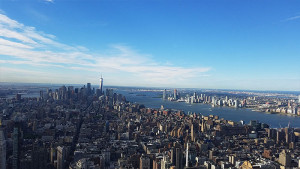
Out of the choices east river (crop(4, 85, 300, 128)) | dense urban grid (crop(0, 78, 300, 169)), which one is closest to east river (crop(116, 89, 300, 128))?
east river (crop(4, 85, 300, 128))

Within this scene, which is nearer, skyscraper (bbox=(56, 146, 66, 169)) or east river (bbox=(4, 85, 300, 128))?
skyscraper (bbox=(56, 146, 66, 169))

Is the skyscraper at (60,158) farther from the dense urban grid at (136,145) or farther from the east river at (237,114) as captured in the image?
the east river at (237,114)

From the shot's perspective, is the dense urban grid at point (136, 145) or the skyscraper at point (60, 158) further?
the skyscraper at point (60, 158)

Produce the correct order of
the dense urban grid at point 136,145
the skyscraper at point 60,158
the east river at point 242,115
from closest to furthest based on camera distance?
the dense urban grid at point 136,145 → the skyscraper at point 60,158 → the east river at point 242,115

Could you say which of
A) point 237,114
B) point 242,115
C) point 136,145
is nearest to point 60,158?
point 136,145

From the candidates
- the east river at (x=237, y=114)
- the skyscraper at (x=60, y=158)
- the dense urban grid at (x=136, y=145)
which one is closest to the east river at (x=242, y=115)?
the east river at (x=237, y=114)

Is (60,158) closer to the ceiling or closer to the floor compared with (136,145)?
closer to the ceiling

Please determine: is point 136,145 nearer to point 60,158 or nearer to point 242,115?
point 60,158

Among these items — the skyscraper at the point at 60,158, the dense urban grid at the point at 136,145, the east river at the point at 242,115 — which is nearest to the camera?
the dense urban grid at the point at 136,145

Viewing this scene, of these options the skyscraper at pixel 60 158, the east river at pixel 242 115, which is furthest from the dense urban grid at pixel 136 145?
the east river at pixel 242 115

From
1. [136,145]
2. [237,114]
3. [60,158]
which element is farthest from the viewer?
[237,114]

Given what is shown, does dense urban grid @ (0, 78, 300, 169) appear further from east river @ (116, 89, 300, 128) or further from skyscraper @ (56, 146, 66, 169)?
east river @ (116, 89, 300, 128)

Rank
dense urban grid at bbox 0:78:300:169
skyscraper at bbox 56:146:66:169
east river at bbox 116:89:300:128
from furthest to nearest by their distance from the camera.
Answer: east river at bbox 116:89:300:128 → skyscraper at bbox 56:146:66:169 → dense urban grid at bbox 0:78:300:169
